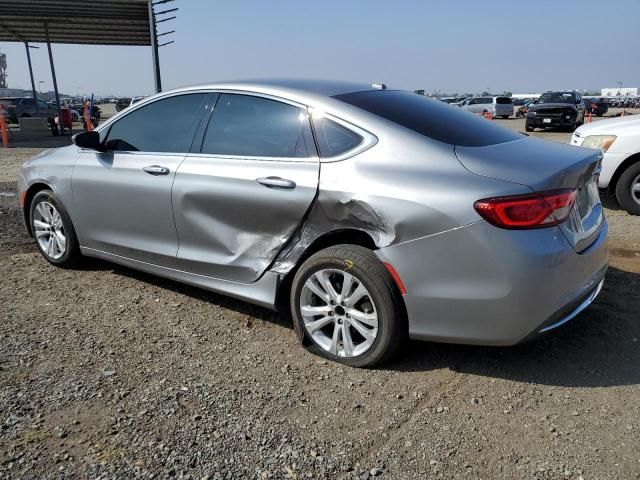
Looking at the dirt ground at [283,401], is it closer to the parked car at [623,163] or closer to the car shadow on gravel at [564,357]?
the car shadow on gravel at [564,357]

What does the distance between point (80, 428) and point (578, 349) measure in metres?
2.80

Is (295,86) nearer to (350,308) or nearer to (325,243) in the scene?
(325,243)

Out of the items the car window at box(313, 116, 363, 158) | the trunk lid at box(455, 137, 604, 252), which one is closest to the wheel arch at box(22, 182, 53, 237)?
the car window at box(313, 116, 363, 158)

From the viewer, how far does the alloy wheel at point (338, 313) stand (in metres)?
2.99

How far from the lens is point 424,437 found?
249 centimetres

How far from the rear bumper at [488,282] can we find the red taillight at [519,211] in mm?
39

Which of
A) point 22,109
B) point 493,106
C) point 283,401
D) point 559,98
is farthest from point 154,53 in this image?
point 493,106

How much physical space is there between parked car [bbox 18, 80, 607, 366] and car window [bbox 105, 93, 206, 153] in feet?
0.04

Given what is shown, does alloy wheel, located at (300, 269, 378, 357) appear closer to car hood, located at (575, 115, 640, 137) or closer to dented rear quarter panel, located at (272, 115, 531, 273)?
dented rear quarter panel, located at (272, 115, 531, 273)

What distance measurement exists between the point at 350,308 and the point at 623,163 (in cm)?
525

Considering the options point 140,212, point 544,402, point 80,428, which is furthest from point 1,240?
point 544,402

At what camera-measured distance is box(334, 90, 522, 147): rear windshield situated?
10.1ft

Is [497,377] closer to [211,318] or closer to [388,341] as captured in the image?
[388,341]

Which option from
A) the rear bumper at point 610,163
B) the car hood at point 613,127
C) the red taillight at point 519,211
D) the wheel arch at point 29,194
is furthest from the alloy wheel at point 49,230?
the car hood at point 613,127
